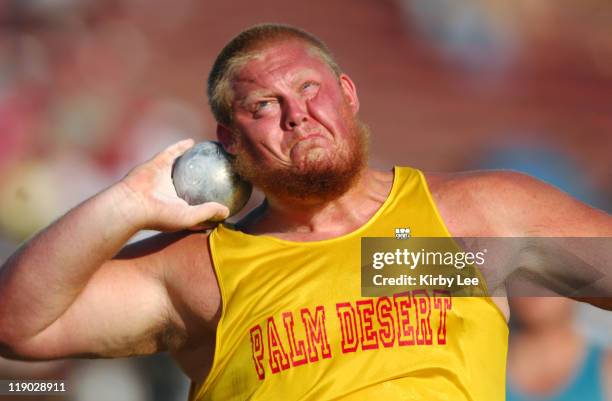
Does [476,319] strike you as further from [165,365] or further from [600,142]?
[600,142]

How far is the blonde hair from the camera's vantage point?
2.89 metres

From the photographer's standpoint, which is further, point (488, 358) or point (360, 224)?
point (360, 224)

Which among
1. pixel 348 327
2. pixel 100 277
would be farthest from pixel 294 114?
pixel 100 277

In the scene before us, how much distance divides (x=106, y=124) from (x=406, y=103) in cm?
172

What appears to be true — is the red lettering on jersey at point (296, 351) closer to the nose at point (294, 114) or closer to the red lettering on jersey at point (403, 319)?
the red lettering on jersey at point (403, 319)

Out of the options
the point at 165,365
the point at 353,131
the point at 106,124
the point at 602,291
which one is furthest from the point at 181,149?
the point at 106,124

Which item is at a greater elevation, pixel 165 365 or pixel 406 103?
pixel 406 103

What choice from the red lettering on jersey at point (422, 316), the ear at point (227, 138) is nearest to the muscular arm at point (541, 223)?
the red lettering on jersey at point (422, 316)

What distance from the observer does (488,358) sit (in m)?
2.54

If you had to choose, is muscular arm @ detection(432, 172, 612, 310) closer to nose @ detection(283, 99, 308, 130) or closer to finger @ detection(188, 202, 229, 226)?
nose @ detection(283, 99, 308, 130)

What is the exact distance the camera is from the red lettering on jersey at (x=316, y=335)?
8.30 feet

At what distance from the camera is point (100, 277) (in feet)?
9.11

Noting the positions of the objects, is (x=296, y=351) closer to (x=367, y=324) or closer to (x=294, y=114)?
(x=367, y=324)

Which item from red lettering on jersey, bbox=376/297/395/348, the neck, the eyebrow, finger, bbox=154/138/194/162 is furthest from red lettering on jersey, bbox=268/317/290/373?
the eyebrow
